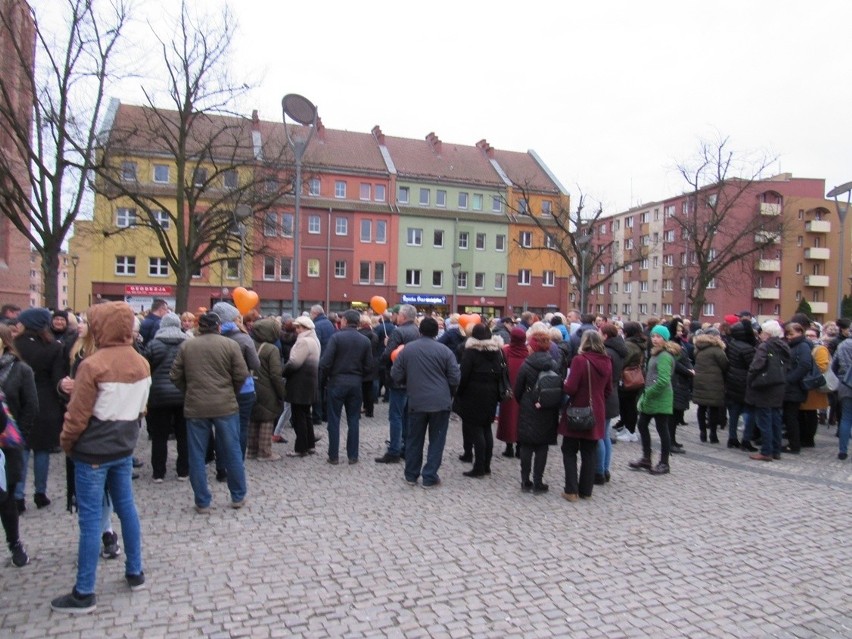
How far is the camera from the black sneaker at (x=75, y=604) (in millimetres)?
4078

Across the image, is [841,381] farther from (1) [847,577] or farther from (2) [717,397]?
(1) [847,577]

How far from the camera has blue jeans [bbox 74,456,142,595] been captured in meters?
4.14

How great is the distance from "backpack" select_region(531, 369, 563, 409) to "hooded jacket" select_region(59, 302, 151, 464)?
4174mm

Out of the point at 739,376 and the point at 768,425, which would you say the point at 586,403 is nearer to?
the point at 768,425

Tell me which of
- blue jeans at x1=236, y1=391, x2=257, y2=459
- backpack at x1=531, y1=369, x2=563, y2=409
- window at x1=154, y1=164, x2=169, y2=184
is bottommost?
blue jeans at x1=236, y1=391, x2=257, y2=459

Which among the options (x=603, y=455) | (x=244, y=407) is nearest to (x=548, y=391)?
(x=603, y=455)

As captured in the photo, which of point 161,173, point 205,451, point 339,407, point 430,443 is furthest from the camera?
point 161,173

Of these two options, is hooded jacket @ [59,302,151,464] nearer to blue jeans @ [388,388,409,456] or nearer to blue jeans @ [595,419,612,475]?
blue jeans @ [388,388,409,456]

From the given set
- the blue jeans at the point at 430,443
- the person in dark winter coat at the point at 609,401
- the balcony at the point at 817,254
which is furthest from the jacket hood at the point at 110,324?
the balcony at the point at 817,254

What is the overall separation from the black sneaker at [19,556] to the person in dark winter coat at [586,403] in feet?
16.5

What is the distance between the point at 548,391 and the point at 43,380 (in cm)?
525

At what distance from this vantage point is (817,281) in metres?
63.2

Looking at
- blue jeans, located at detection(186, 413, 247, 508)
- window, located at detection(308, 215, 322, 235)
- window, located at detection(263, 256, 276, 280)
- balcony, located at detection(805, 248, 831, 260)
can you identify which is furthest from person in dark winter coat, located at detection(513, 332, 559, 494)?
balcony, located at detection(805, 248, 831, 260)

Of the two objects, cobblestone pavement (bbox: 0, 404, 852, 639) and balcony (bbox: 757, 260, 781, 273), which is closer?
cobblestone pavement (bbox: 0, 404, 852, 639)
